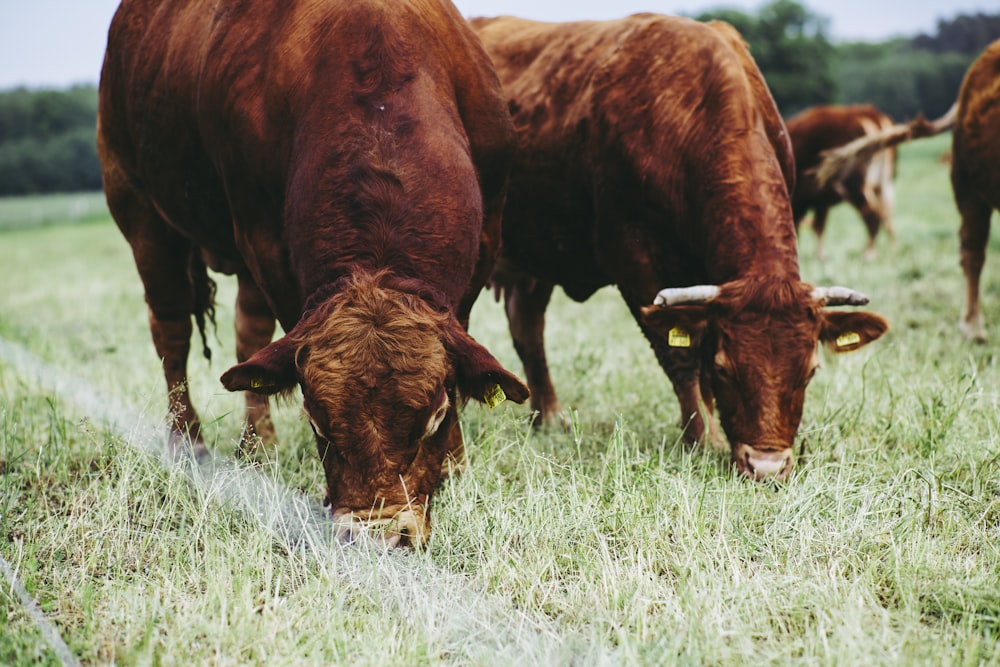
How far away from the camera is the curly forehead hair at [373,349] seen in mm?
2713

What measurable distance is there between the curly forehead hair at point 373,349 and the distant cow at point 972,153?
12.4ft

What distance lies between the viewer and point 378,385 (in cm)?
271

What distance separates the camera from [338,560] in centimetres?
290

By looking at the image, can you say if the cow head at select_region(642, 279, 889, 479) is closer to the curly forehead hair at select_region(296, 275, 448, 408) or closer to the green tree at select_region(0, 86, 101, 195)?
the curly forehead hair at select_region(296, 275, 448, 408)

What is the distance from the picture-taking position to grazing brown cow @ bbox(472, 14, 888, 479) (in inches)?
142

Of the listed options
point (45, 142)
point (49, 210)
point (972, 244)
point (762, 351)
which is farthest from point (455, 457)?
point (49, 210)

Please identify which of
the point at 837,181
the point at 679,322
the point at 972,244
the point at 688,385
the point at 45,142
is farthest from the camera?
the point at 45,142

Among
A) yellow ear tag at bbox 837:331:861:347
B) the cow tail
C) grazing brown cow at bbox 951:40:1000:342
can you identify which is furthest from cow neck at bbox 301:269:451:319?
grazing brown cow at bbox 951:40:1000:342

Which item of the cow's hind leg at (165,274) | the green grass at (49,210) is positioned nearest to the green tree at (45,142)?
the green grass at (49,210)

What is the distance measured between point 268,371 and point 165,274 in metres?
2.14

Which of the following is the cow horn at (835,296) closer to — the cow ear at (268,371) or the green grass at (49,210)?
the cow ear at (268,371)

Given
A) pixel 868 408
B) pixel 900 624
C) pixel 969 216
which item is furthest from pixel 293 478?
pixel 969 216

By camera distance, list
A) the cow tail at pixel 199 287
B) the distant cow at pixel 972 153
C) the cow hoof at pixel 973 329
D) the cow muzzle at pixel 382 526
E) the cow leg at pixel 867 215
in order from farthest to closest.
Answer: the cow leg at pixel 867 215
the cow hoof at pixel 973 329
the distant cow at pixel 972 153
the cow tail at pixel 199 287
the cow muzzle at pixel 382 526

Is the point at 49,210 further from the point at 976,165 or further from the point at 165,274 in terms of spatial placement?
the point at 976,165
